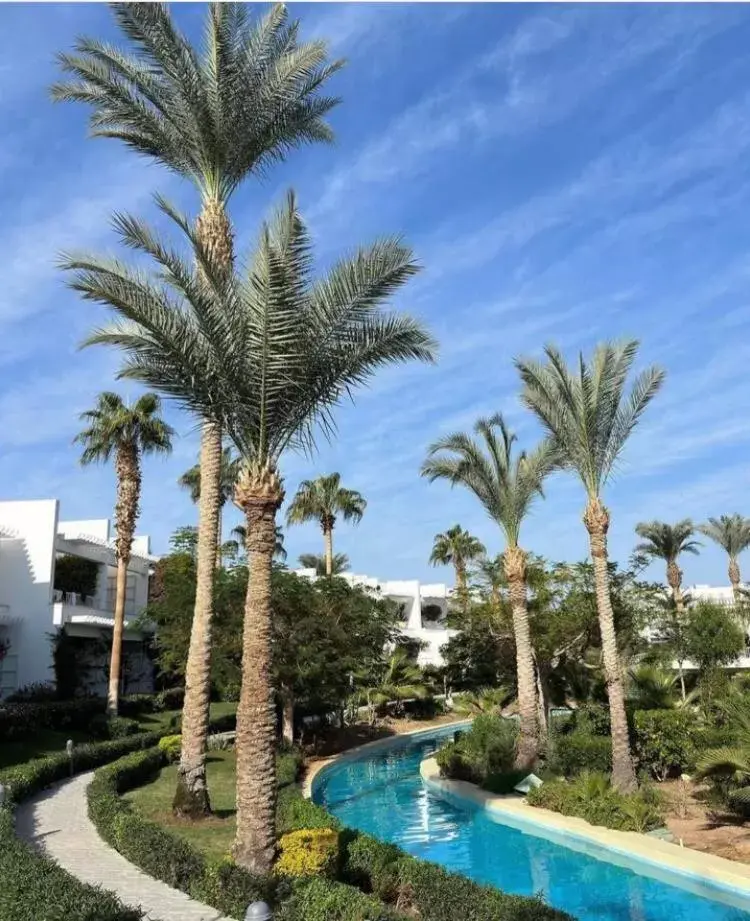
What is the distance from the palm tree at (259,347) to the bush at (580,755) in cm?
1076

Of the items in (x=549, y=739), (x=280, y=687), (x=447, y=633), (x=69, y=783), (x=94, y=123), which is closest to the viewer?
(x=94, y=123)

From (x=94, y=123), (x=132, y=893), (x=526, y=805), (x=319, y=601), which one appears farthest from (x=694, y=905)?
(x=94, y=123)

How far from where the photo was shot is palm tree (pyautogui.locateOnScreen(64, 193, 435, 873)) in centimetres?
1084

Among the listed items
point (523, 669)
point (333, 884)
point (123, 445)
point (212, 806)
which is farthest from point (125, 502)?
point (333, 884)

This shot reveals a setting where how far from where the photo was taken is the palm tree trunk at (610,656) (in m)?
17.3

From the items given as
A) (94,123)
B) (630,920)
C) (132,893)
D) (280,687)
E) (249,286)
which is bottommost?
(630,920)

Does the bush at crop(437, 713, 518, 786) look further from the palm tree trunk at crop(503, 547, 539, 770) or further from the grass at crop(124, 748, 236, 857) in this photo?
the grass at crop(124, 748, 236, 857)

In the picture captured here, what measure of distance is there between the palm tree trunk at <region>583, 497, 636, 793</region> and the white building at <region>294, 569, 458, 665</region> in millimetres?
27797

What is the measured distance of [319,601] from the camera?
26.5 meters

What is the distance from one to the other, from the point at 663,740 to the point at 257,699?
12.3m

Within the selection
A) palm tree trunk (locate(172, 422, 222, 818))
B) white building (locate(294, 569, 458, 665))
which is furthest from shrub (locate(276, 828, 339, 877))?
white building (locate(294, 569, 458, 665))

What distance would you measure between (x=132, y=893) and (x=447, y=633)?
1777 inches

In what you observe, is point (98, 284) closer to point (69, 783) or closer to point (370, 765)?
point (69, 783)

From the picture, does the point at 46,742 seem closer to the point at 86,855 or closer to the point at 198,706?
the point at 198,706
